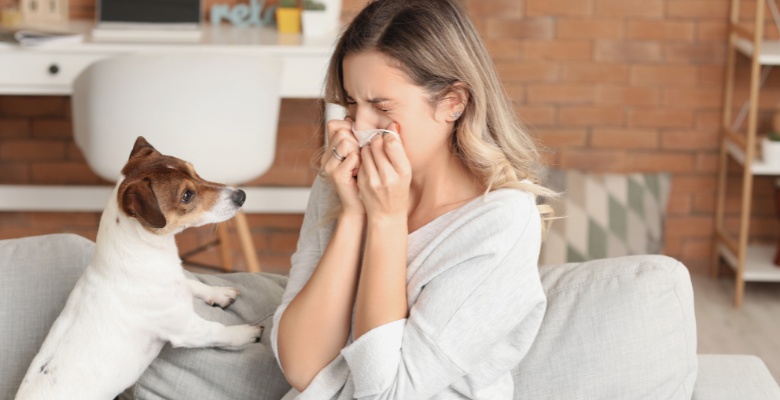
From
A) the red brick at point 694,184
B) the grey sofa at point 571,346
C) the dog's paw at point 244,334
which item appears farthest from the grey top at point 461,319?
the red brick at point 694,184

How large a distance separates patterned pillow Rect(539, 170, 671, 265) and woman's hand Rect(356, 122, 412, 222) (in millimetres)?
2013

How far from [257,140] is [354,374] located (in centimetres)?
157

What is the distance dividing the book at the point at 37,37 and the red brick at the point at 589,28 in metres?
1.60

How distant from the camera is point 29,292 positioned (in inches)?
65.0

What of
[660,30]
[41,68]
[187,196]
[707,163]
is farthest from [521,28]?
[187,196]

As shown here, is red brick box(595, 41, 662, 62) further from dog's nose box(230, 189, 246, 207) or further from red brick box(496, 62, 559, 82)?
dog's nose box(230, 189, 246, 207)

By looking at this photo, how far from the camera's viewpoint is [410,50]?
4.55 ft

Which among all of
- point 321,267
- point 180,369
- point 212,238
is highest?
point 321,267

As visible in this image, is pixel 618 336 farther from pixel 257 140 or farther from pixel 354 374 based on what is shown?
pixel 257 140

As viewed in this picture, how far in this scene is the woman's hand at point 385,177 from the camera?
137cm

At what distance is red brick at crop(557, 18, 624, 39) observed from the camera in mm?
3402

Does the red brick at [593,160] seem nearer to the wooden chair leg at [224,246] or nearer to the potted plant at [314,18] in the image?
the potted plant at [314,18]

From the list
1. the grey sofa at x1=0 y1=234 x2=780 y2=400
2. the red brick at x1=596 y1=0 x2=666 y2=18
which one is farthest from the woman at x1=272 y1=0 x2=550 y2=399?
the red brick at x1=596 y1=0 x2=666 y2=18

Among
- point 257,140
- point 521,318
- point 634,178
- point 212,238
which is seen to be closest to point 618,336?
point 521,318
